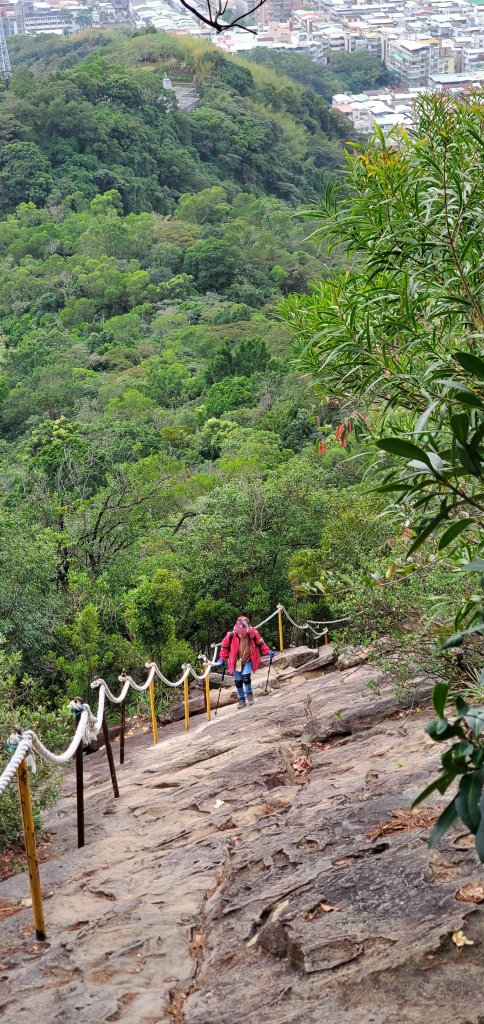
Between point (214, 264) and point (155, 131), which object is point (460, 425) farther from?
point (155, 131)

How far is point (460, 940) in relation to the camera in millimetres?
3346

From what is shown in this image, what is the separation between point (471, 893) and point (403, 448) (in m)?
2.29

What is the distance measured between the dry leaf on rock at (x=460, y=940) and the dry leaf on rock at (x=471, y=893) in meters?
0.26

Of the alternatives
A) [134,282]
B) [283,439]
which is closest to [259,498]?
[283,439]

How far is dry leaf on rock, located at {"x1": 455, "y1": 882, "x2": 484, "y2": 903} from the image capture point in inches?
143

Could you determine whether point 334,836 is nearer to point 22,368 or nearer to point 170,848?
point 170,848

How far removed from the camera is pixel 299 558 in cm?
1359

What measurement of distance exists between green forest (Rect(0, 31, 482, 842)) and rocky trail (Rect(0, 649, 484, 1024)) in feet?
3.10

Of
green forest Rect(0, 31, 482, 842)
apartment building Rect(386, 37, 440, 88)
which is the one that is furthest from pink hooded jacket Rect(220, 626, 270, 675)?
apartment building Rect(386, 37, 440, 88)

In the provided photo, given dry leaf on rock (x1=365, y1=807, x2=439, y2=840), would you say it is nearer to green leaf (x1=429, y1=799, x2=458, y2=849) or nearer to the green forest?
the green forest

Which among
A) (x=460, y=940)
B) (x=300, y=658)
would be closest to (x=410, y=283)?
(x=460, y=940)

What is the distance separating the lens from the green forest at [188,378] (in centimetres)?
490

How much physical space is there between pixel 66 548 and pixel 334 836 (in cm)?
1176

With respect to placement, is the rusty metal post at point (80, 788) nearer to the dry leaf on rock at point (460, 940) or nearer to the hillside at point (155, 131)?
the dry leaf on rock at point (460, 940)
